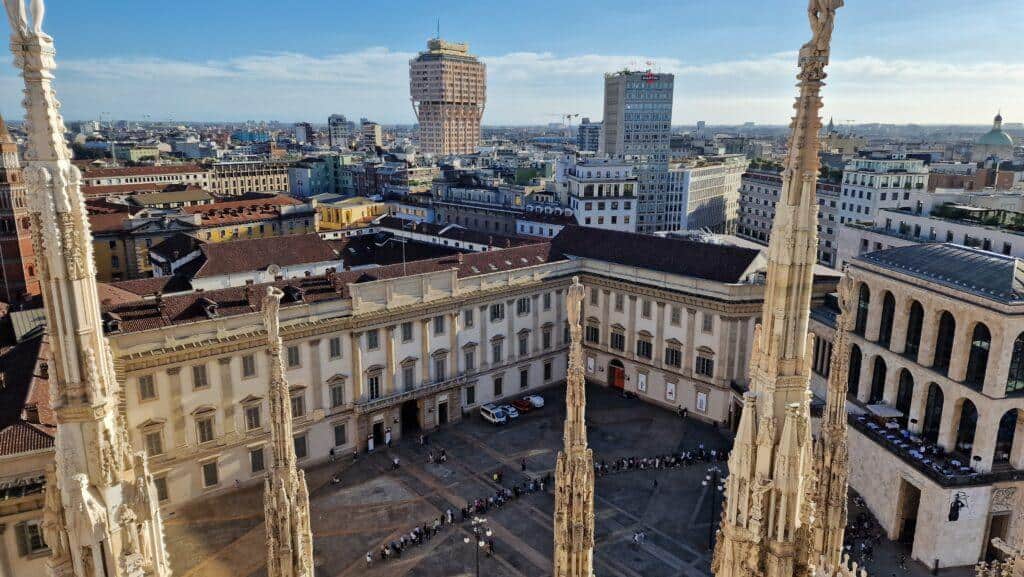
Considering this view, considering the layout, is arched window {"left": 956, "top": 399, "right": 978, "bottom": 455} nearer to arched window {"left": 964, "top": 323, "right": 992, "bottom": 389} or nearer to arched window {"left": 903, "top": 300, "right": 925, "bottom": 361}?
arched window {"left": 964, "top": 323, "right": 992, "bottom": 389}

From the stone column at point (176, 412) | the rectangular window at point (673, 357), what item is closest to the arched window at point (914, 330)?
the rectangular window at point (673, 357)

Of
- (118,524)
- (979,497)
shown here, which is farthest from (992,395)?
(118,524)

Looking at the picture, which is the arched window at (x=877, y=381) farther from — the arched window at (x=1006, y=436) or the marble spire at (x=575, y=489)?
the marble spire at (x=575, y=489)

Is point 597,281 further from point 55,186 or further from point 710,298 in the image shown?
point 55,186

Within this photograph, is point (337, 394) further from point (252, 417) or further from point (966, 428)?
point (966, 428)

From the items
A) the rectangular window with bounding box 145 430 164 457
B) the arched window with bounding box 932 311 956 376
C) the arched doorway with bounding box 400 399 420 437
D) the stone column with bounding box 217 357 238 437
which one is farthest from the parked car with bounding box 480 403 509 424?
the arched window with bounding box 932 311 956 376
